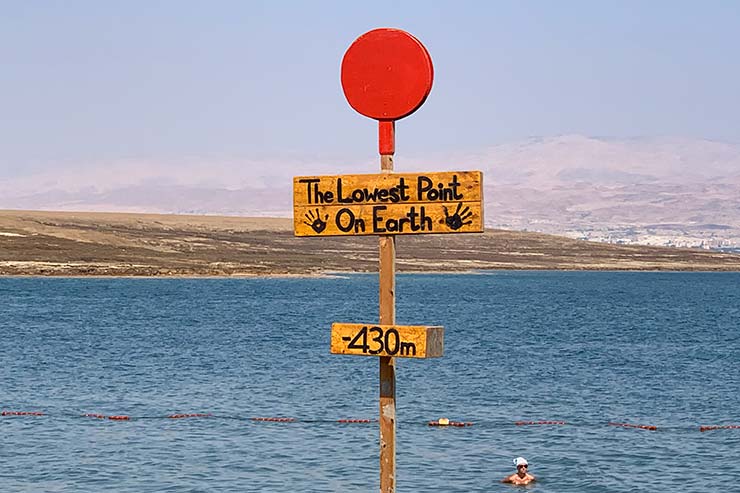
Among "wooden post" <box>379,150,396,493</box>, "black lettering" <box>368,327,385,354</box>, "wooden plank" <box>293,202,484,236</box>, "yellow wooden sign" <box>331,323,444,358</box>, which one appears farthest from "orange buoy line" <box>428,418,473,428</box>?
"wooden plank" <box>293,202,484,236</box>

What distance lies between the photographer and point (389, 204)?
16125 mm

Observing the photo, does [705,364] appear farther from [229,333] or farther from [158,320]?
[158,320]

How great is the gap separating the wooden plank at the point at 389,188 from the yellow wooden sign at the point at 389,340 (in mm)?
1668

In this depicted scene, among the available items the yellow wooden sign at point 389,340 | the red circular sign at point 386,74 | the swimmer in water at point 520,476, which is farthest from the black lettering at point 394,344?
the swimmer in water at point 520,476

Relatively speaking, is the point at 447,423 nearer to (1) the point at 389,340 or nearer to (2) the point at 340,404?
(2) the point at 340,404

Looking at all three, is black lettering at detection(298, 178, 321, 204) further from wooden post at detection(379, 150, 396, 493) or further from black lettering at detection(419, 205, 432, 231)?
black lettering at detection(419, 205, 432, 231)

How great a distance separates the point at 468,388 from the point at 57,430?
765 inches

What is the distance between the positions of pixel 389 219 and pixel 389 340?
1.60 metres

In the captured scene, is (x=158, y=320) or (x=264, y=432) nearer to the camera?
(x=264, y=432)

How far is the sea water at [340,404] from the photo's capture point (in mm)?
32594

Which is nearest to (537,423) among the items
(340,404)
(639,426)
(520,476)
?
(639,426)

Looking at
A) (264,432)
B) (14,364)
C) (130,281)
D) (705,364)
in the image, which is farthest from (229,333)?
(130,281)

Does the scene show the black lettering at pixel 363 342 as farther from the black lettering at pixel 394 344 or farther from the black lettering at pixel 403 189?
the black lettering at pixel 403 189

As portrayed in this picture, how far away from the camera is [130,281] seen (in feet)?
542
